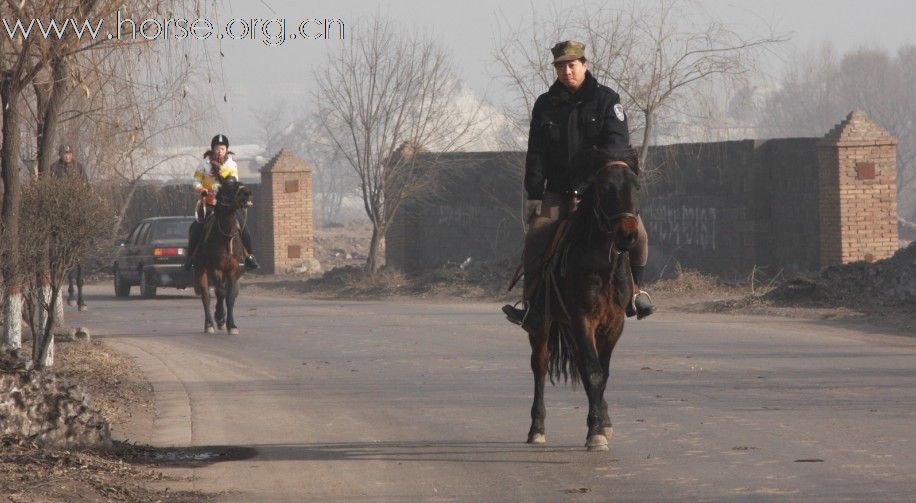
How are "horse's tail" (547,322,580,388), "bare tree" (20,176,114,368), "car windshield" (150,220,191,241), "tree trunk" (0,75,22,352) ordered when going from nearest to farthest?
"horse's tail" (547,322,580,388) → "tree trunk" (0,75,22,352) → "bare tree" (20,176,114,368) → "car windshield" (150,220,191,241)

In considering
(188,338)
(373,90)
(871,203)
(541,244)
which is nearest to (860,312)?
(871,203)

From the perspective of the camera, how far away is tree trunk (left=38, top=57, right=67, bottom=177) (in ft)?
39.3

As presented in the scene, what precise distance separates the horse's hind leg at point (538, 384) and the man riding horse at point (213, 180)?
9.94 meters

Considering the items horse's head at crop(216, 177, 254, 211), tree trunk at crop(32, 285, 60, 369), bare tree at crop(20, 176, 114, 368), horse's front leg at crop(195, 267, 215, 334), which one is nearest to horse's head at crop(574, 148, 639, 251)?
bare tree at crop(20, 176, 114, 368)

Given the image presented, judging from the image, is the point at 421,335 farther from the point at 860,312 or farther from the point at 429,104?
the point at 429,104

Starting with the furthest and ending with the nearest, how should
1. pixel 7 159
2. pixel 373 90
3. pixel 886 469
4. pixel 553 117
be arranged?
1. pixel 373 90
2. pixel 7 159
3. pixel 553 117
4. pixel 886 469

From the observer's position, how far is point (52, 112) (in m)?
12.5

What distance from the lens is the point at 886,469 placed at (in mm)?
7883

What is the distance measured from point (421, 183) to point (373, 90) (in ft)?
12.4

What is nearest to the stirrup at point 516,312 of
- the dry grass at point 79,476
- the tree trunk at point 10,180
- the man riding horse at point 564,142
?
the man riding horse at point 564,142

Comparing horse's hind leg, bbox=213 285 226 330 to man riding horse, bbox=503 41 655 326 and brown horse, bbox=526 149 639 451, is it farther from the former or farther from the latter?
brown horse, bbox=526 149 639 451

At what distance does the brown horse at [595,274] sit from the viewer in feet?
28.4

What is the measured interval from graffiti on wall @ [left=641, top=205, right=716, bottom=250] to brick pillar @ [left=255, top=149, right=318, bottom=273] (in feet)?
40.1

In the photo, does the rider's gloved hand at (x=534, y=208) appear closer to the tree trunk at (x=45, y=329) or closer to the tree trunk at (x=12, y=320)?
the tree trunk at (x=45, y=329)
